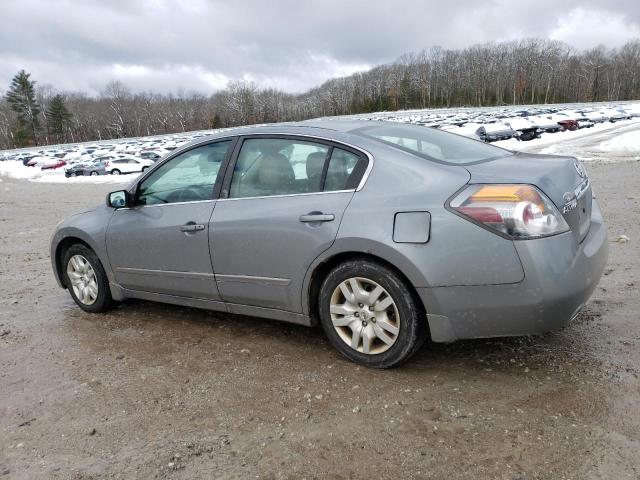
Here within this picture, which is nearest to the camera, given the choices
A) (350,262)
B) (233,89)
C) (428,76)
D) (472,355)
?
(350,262)

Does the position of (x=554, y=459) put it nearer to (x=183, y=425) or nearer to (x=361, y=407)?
(x=361, y=407)

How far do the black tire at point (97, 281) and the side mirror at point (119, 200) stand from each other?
0.53 metres

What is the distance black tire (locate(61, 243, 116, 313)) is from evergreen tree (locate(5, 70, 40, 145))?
12255 centimetres

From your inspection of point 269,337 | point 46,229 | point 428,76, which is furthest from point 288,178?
point 428,76

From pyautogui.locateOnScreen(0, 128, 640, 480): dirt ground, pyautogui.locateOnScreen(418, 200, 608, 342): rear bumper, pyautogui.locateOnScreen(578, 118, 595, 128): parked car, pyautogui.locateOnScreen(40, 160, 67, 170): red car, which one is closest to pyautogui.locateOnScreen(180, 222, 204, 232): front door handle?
pyautogui.locateOnScreen(0, 128, 640, 480): dirt ground

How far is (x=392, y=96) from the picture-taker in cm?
13262

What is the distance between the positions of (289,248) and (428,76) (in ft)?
478

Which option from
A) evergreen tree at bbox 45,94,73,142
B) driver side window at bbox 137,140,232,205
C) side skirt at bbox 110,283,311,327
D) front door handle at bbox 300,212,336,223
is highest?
evergreen tree at bbox 45,94,73,142

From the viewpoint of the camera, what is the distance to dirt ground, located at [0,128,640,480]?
2.38 m

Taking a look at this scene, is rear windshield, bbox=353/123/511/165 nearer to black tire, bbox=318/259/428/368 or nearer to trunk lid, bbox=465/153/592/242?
trunk lid, bbox=465/153/592/242

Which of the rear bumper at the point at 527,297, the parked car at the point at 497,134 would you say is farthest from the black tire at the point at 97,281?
the parked car at the point at 497,134

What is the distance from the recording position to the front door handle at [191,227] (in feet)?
12.2

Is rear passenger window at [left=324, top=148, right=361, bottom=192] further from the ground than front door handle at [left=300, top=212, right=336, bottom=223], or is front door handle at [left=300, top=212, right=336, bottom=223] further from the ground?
rear passenger window at [left=324, top=148, right=361, bottom=192]

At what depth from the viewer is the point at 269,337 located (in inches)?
153
